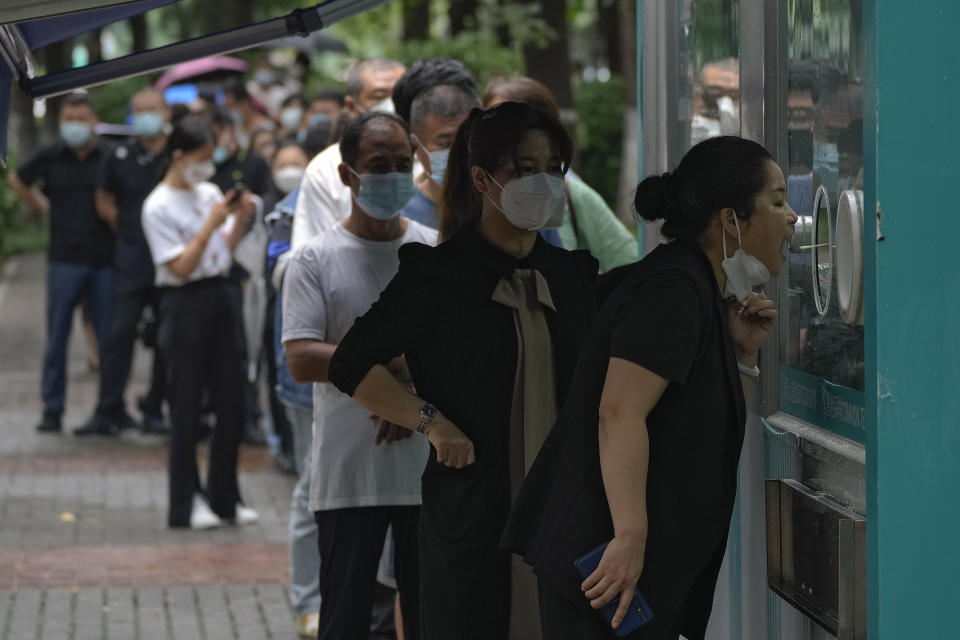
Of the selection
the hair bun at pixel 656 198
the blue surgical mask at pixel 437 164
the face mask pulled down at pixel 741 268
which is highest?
the hair bun at pixel 656 198

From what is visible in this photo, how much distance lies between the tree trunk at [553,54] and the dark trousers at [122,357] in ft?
15.1

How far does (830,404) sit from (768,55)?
88cm

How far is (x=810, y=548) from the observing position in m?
3.50

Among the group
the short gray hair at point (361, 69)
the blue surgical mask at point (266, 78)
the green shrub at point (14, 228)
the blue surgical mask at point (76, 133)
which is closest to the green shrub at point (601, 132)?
the blue surgical mask at point (266, 78)

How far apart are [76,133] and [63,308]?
1.28m

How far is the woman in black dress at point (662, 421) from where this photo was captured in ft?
10.1

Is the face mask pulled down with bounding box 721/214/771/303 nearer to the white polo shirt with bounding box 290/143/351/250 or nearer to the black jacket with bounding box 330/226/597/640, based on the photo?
the black jacket with bounding box 330/226/597/640

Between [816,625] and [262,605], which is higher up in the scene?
[816,625]

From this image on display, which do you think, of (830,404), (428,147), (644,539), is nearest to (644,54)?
(428,147)

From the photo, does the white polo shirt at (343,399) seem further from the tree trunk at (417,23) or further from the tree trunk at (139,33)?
the tree trunk at (139,33)

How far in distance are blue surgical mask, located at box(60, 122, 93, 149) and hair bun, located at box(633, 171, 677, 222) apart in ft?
29.8

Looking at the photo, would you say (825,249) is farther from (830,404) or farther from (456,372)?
(456,372)

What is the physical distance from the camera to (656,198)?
10.9ft

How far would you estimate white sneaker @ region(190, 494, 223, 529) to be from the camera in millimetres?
8688
